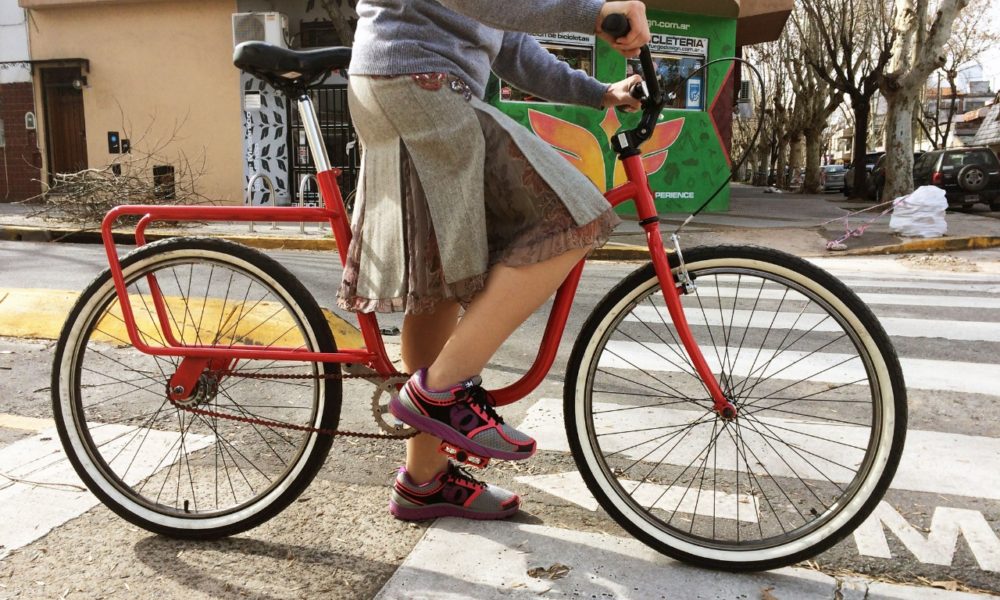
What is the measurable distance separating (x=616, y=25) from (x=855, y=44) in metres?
29.9

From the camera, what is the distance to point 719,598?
1.83 meters

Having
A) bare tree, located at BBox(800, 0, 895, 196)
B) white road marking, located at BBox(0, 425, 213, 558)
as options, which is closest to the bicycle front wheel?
white road marking, located at BBox(0, 425, 213, 558)

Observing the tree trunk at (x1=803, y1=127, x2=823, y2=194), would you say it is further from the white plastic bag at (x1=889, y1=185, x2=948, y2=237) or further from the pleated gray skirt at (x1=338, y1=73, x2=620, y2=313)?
the pleated gray skirt at (x1=338, y1=73, x2=620, y2=313)

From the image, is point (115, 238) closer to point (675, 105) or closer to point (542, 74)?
point (542, 74)

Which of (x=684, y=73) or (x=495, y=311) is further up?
(x=684, y=73)

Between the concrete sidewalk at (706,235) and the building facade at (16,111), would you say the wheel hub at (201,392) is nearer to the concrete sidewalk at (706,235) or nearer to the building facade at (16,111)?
the concrete sidewalk at (706,235)

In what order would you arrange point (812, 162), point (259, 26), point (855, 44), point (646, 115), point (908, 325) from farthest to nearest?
point (812, 162), point (855, 44), point (259, 26), point (908, 325), point (646, 115)

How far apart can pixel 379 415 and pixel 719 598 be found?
97 cm

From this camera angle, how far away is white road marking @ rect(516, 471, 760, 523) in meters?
2.33

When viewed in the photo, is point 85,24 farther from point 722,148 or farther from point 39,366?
point 39,366

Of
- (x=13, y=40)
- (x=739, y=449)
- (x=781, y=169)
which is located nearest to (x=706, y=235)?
(x=739, y=449)

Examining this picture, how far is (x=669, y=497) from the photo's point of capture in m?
2.44

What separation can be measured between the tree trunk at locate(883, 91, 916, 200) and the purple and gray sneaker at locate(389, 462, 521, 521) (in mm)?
18184

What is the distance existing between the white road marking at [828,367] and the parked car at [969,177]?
57.2ft
